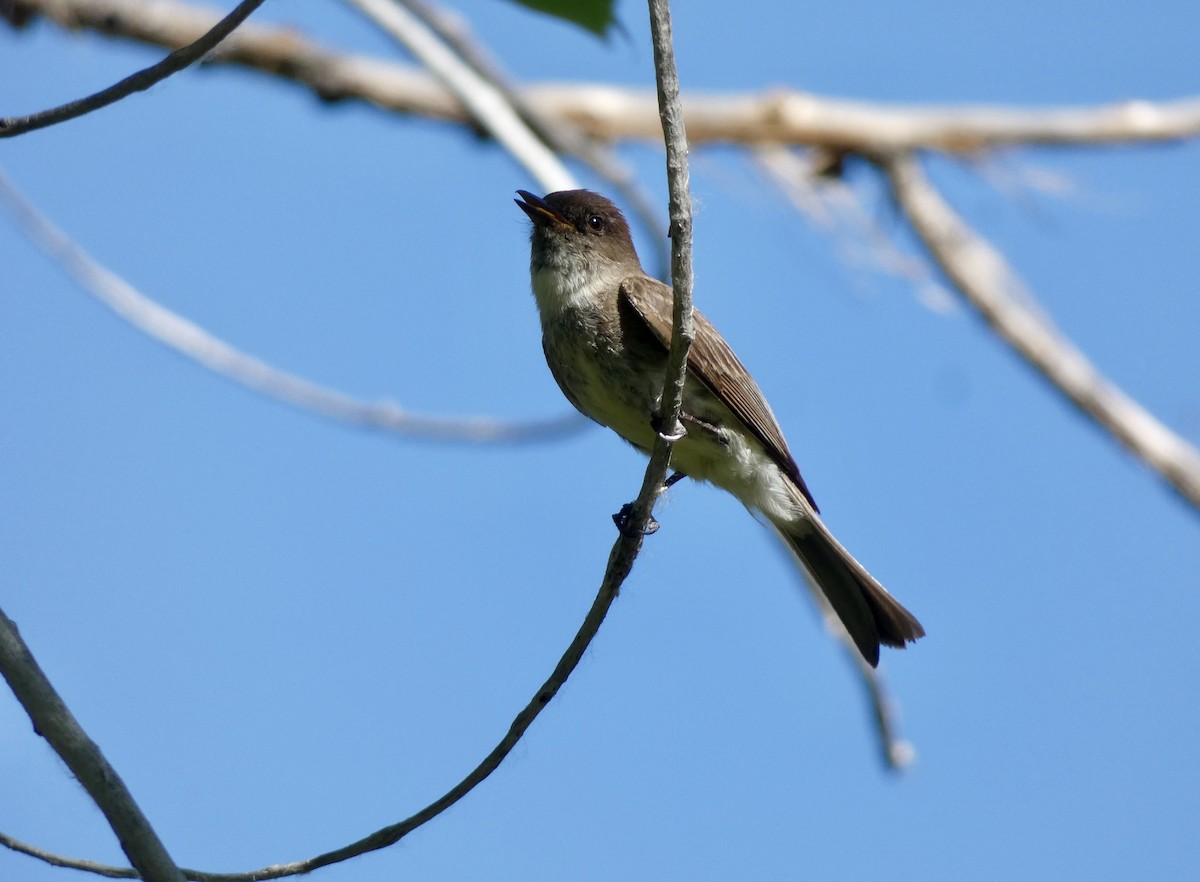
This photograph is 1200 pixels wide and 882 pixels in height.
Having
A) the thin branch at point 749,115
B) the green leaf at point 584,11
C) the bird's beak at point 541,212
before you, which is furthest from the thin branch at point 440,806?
the thin branch at point 749,115

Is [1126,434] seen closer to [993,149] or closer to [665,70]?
[993,149]

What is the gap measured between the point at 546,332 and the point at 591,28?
8.59 feet

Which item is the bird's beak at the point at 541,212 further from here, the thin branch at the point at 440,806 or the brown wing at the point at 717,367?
the thin branch at the point at 440,806

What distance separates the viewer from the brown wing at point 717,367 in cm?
456

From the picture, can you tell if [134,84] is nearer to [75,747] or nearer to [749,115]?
[75,747]

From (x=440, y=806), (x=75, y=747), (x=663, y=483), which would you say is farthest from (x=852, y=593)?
(x=75, y=747)

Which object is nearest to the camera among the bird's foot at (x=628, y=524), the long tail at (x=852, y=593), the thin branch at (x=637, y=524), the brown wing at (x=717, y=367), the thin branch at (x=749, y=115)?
the thin branch at (x=637, y=524)

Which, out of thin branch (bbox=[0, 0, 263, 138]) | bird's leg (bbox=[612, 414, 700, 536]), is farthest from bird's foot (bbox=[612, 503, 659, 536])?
thin branch (bbox=[0, 0, 263, 138])

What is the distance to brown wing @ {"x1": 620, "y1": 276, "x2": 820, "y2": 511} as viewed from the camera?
4559mm

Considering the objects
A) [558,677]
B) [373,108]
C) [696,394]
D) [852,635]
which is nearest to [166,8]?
[373,108]

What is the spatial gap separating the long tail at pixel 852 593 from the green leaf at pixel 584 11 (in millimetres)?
2933

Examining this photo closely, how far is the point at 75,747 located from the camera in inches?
92.7

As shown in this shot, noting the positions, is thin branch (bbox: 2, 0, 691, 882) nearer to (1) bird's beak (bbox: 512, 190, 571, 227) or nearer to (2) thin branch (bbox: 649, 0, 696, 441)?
(2) thin branch (bbox: 649, 0, 696, 441)

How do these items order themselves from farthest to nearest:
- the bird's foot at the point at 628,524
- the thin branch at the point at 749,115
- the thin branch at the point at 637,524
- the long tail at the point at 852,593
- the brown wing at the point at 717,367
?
the thin branch at the point at 749,115
the long tail at the point at 852,593
the brown wing at the point at 717,367
the bird's foot at the point at 628,524
the thin branch at the point at 637,524
